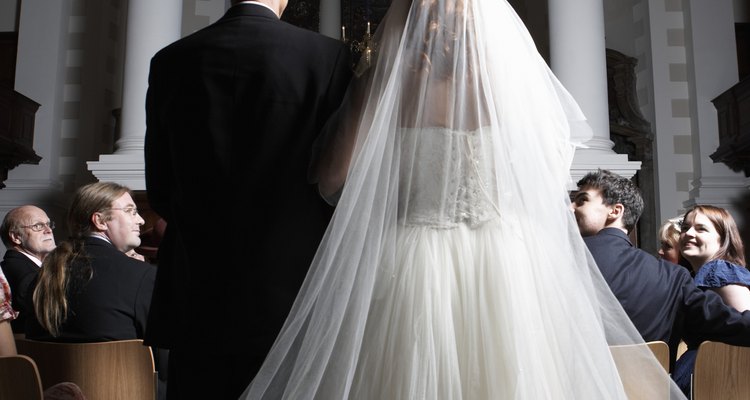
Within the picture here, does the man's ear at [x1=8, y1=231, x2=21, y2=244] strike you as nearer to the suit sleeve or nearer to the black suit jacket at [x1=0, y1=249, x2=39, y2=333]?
the black suit jacket at [x1=0, y1=249, x2=39, y2=333]

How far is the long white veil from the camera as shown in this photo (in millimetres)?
1578

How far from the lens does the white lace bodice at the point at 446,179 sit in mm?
1706

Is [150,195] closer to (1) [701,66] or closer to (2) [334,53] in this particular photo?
(2) [334,53]

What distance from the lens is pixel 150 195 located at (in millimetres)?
1795

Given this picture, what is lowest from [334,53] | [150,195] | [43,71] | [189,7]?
[150,195]

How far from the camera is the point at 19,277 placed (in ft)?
13.5

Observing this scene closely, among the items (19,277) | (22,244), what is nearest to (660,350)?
(19,277)

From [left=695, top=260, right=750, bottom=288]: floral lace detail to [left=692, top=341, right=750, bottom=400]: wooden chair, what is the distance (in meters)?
0.55

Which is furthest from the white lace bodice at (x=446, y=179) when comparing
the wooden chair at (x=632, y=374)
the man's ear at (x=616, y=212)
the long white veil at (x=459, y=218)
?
the man's ear at (x=616, y=212)

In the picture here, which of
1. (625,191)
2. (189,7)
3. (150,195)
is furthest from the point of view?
(189,7)

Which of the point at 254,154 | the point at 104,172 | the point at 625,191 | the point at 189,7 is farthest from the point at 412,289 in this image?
the point at 189,7

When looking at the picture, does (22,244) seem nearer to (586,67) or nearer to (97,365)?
(97,365)

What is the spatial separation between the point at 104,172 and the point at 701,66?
5726mm

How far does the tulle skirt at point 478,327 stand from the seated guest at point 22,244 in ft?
9.82
